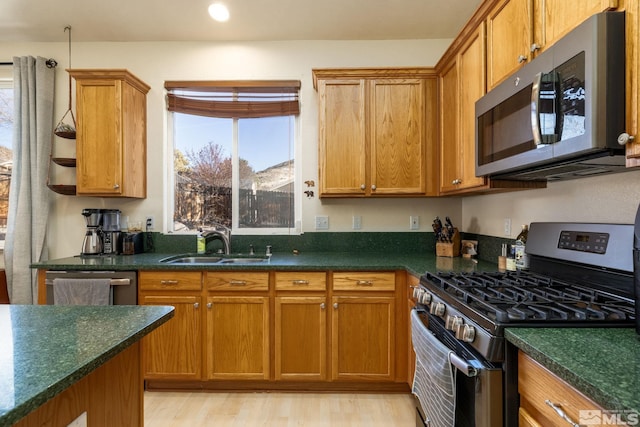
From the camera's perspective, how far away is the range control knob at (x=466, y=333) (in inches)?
42.8

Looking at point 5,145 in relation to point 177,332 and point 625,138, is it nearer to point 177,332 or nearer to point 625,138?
point 177,332

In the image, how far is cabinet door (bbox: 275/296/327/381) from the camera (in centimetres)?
222

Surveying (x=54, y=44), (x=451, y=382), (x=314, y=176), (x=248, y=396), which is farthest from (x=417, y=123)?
(x=54, y=44)

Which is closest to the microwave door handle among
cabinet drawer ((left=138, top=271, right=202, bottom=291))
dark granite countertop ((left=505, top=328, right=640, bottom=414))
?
dark granite countertop ((left=505, top=328, right=640, bottom=414))

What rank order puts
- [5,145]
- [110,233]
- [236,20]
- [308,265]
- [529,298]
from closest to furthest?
[529,298], [308,265], [236,20], [110,233], [5,145]

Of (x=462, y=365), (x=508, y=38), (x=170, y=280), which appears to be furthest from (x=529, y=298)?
(x=170, y=280)

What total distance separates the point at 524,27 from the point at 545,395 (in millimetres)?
1428

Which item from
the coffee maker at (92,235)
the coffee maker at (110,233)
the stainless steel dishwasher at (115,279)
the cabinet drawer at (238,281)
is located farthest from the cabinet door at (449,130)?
the coffee maker at (92,235)

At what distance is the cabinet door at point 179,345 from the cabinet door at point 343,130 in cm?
139

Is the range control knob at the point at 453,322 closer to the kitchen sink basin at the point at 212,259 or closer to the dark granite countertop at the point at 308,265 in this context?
the dark granite countertop at the point at 308,265

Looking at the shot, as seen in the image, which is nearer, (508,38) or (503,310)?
(503,310)

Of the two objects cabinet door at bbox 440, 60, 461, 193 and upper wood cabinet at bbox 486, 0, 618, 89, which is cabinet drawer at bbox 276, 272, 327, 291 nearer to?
cabinet door at bbox 440, 60, 461, 193

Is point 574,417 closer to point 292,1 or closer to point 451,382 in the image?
point 451,382

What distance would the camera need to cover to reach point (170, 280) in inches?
88.3
